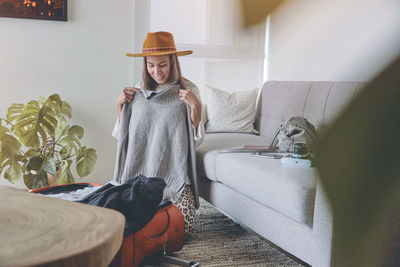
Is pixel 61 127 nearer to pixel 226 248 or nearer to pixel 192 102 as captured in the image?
pixel 192 102

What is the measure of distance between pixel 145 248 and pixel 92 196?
0.95ft

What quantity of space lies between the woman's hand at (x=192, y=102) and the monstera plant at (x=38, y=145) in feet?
2.99

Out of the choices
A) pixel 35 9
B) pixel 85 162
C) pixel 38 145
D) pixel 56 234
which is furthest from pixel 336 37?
pixel 35 9

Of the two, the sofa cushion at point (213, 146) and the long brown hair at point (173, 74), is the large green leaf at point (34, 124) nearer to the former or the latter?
the long brown hair at point (173, 74)

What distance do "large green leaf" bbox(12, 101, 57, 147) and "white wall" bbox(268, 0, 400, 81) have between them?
8.46 feet

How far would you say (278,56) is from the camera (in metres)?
0.17

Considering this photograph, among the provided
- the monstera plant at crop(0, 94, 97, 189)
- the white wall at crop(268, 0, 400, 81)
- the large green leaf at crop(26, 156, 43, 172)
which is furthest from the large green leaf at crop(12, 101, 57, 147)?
the white wall at crop(268, 0, 400, 81)

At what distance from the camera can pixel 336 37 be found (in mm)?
139

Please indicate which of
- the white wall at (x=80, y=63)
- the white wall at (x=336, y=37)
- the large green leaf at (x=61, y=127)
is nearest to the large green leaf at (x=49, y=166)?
the large green leaf at (x=61, y=127)

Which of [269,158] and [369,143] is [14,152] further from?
[369,143]

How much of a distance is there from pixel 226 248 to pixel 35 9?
2031 millimetres

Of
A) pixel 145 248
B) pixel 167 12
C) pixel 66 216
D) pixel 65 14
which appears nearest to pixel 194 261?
pixel 145 248

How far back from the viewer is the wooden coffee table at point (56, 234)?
582mm

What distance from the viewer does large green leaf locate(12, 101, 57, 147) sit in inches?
100
